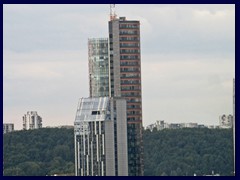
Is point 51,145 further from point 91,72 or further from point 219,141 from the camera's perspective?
point 219,141

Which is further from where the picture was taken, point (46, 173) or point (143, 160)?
point (143, 160)

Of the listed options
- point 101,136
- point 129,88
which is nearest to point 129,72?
point 129,88

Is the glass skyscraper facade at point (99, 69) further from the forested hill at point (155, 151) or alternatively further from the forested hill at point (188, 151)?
A: the forested hill at point (188, 151)

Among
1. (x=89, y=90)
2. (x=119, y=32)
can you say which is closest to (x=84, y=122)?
(x=89, y=90)

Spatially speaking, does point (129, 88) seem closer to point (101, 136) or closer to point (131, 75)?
point (131, 75)

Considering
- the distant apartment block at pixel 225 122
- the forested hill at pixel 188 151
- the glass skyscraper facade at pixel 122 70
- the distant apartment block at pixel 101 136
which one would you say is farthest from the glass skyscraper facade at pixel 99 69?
the distant apartment block at pixel 225 122

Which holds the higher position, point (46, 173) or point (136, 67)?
point (136, 67)
